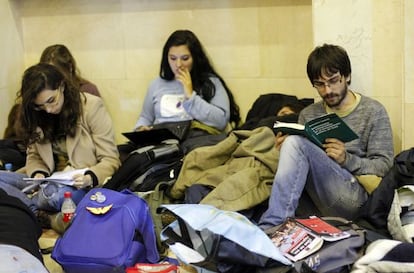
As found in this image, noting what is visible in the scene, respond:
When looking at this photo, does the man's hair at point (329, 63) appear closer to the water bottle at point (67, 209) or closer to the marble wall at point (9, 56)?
the water bottle at point (67, 209)

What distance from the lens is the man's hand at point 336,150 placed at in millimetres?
2412

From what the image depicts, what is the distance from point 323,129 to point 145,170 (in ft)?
3.15

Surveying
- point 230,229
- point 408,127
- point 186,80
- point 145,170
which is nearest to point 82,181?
point 145,170

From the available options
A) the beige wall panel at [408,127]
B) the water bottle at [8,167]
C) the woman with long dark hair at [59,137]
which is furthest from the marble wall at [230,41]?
the woman with long dark hair at [59,137]

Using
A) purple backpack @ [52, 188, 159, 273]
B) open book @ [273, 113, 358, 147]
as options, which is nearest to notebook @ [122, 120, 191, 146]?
purple backpack @ [52, 188, 159, 273]

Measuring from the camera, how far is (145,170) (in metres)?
2.97

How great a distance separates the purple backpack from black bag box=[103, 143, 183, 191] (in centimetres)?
28

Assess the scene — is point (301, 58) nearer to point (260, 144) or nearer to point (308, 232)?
point (260, 144)

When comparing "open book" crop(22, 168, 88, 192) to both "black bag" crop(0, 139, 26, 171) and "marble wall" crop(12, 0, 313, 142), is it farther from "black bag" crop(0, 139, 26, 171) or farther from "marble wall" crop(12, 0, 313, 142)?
"marble wall" crop(12, 0, 313, 142)

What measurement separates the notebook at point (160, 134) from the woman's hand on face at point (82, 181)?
0.38m

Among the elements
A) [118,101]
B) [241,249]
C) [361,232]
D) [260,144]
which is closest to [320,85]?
[260,144]

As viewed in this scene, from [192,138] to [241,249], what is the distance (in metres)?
1.25

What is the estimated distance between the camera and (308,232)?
7.21 feet

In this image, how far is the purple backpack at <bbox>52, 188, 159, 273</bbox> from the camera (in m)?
2.45
